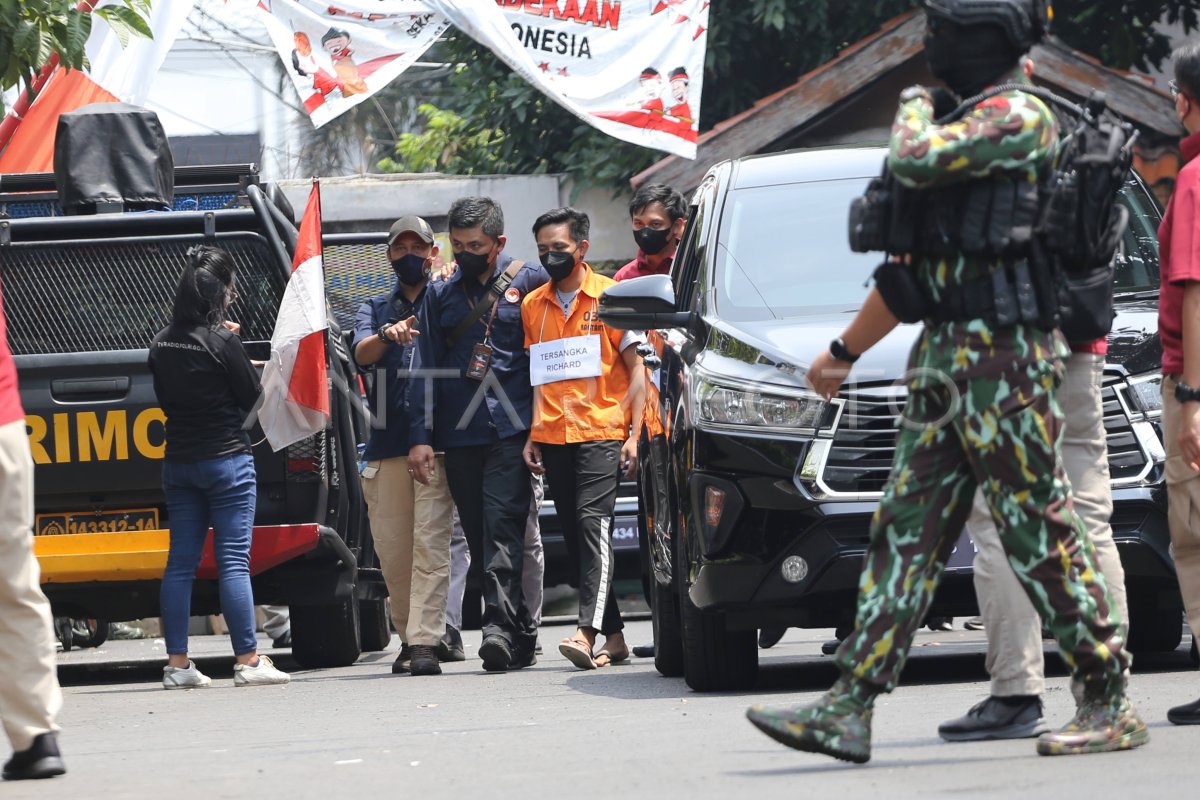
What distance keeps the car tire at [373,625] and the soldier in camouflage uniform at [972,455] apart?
7.02 metres

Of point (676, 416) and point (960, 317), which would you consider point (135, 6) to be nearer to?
point (676, 416)

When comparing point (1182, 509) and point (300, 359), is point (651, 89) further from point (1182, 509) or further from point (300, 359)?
point (1182, 509)

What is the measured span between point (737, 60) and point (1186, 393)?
12.5 m

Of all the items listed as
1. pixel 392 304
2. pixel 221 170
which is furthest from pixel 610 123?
pixel 392 304

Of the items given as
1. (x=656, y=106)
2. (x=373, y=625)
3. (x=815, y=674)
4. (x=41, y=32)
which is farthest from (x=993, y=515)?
(x=656, y=106)

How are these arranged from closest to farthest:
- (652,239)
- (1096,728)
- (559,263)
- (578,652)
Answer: (1096,728)
(578,652)
(559,263)
(652,239)

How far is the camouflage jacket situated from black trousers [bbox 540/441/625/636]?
434 cm

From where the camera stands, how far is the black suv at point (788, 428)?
6.78m

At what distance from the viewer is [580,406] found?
30.3 feet

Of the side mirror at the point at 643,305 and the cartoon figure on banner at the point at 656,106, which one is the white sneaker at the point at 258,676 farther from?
the cartoon figure on banner at the point at 656,106

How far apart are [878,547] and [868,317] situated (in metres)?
0.57

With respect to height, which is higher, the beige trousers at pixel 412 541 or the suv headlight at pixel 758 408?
the suv headlight at pixel 758 408

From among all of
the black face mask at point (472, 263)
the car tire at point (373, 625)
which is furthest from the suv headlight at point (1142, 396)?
the car tire at point (373, 625)

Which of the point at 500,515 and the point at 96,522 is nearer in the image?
the point at 500,515
